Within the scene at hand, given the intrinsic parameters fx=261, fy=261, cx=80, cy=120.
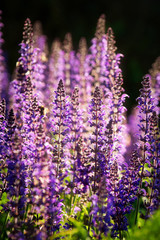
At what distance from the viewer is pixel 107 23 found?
18953 millimetres

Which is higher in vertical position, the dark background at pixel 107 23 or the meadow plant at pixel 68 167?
the dark background at pixel 107 23

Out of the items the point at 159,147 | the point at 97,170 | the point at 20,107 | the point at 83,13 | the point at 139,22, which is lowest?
the point at 97,170

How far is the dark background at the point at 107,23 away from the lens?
17.8 m

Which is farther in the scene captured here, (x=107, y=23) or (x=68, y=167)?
(x=107, y=23)

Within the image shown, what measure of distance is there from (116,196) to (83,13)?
62.5 ft

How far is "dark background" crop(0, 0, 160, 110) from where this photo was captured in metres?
17.8

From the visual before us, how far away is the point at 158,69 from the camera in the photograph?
28.6 ft

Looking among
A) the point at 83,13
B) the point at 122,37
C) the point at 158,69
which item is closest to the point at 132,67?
the point at 122,37

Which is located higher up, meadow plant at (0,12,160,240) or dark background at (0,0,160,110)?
dark background at (0,0,160,110)

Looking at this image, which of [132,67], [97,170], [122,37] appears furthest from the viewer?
[122,37]

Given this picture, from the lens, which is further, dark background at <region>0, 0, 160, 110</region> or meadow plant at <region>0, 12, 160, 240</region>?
dark background at <region>0, 0, 160, 110</region>

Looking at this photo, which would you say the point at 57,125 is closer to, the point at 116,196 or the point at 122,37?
the point at 116,196

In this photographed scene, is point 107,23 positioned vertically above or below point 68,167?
above

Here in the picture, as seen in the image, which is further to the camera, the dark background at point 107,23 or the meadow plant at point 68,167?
the dark background at point 107,23
